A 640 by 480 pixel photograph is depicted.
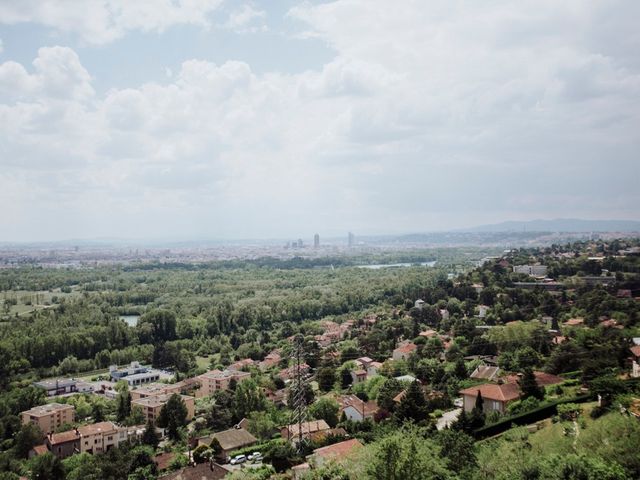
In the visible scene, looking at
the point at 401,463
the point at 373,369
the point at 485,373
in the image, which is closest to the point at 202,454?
the point at 401,463

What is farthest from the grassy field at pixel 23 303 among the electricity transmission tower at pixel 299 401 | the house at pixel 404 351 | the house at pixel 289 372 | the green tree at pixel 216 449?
the green tree at pixel 216 449

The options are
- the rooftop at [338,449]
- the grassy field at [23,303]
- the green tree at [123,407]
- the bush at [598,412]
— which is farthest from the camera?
the grassy field at [23,303]

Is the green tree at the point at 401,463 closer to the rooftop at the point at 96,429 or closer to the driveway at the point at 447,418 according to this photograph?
the driveway at the point at 447,418

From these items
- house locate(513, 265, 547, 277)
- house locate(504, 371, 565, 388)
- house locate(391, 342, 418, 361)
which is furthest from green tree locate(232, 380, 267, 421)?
house locate(513, 265, 547, 277)

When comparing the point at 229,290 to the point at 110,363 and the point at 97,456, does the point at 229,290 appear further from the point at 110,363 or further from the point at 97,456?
the point at 97,456

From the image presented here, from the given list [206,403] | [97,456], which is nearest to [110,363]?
[206,403]

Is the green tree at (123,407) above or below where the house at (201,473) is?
below
